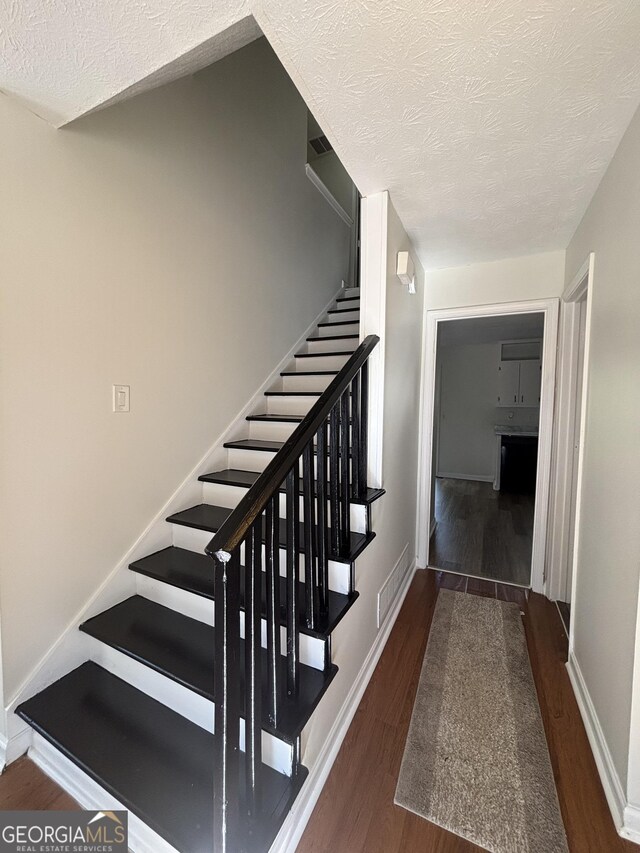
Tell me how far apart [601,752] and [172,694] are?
1.61 m

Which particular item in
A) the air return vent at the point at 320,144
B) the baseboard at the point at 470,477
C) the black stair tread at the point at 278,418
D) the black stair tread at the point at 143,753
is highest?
the air return vent at the point at 320,144

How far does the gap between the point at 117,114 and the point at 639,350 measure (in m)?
2.31

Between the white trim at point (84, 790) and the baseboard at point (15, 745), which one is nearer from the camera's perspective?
the white trim at point (84, 790)

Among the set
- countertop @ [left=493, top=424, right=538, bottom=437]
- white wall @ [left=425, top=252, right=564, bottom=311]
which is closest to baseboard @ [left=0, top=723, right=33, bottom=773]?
white wall @ [left=425, top=252, right=564, bottom=311]

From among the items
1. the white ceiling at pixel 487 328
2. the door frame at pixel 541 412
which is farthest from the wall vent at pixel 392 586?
the white ceiling at pixel 487 328

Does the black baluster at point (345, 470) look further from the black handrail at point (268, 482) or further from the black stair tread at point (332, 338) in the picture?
the black stair tread at point (332, 338)

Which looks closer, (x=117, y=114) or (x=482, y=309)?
(x=117, y=114)

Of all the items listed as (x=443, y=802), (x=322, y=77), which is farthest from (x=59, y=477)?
(x=443, y=802)

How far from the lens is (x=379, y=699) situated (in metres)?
1.66

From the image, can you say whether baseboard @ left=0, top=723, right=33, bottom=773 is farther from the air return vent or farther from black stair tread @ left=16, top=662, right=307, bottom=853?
the air return vent

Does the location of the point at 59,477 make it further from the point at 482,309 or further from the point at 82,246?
the point at 482,309

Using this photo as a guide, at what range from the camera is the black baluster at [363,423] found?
5.63 feet

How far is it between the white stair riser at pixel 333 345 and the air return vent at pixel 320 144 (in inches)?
105

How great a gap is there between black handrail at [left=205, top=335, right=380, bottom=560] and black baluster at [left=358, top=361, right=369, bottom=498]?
25 centimetres
